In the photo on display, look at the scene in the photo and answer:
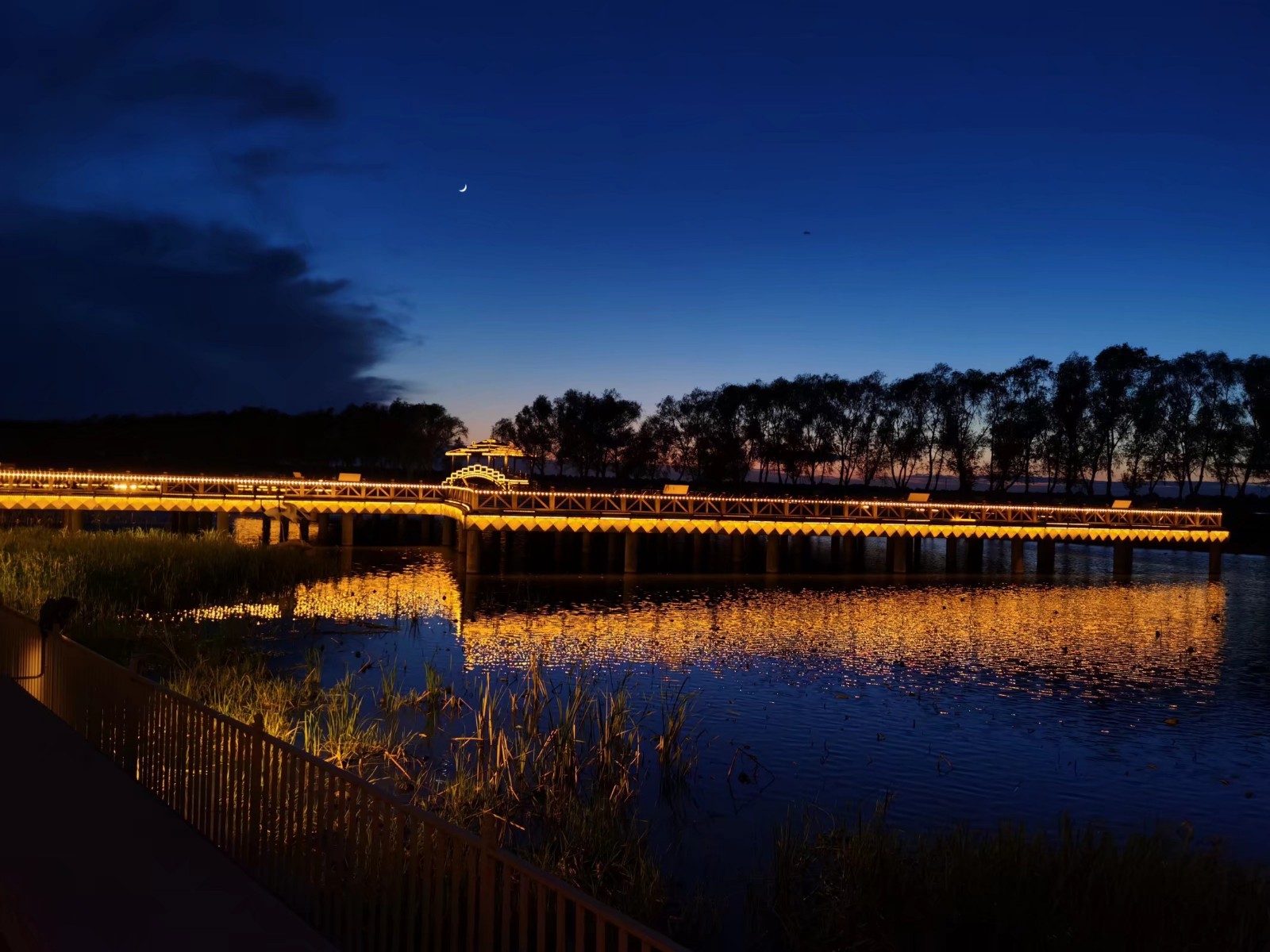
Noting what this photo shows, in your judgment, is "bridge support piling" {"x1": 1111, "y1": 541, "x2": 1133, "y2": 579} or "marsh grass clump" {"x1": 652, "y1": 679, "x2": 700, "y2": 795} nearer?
"marsh grass clump" {"x1": 652, "y1": 679, "x2": 700, "y2": 795}

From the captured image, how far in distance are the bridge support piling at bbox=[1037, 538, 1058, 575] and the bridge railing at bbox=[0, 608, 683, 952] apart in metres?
47.5

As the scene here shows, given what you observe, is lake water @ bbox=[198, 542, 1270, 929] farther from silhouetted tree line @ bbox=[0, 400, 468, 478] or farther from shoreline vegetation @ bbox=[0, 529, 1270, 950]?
silhouetted tree line @ bbox=[0, 400, 468, 478]

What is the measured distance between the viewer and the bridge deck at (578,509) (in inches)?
1640

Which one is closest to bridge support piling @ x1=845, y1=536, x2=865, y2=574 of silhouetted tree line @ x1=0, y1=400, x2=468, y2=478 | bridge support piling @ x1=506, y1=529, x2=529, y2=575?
A: bridge support piling @ x1=506, y1=529, x2=529, y2=575

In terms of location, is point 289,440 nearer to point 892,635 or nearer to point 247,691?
point 892,635

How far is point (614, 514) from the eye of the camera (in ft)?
143

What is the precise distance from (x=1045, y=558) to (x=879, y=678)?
33.0 metres

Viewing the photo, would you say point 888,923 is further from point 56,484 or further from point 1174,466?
point 1174,466

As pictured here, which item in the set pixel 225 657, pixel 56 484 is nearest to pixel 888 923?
pixel 225 657

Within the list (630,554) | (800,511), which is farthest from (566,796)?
(800,511)

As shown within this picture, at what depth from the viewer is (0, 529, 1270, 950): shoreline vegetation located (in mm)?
9141

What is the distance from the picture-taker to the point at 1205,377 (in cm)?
8869

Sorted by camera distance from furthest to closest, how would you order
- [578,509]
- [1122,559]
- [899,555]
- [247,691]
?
[1122,559], [899,555], [578,509], [247,691]

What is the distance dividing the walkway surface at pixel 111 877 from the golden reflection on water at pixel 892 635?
14.2 meters
